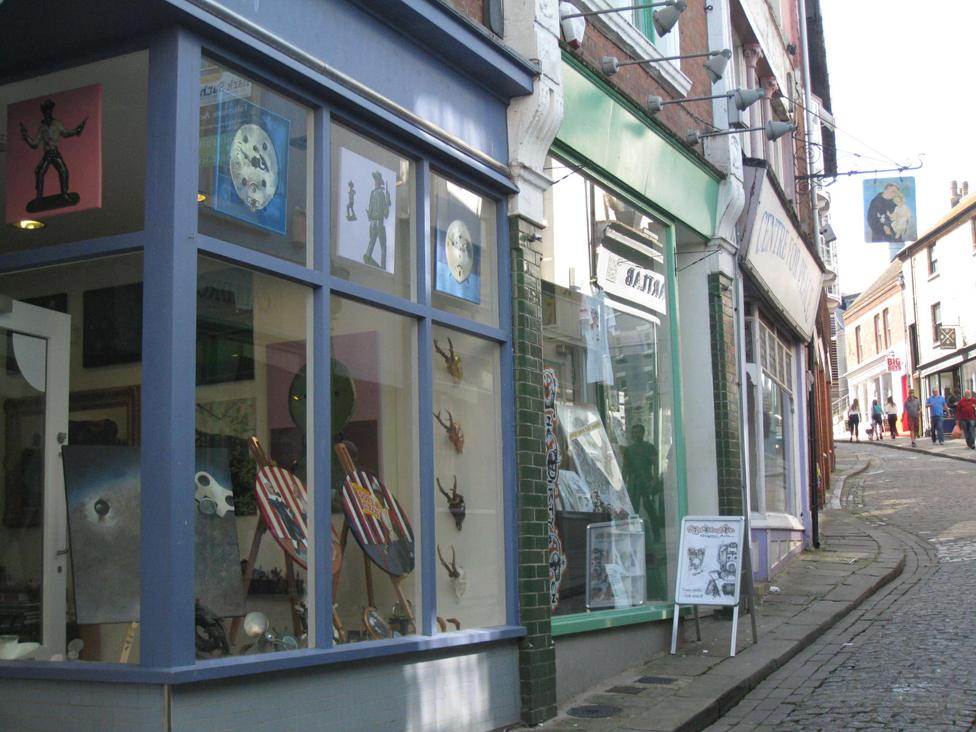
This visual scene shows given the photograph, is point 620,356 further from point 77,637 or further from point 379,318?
point 77,637

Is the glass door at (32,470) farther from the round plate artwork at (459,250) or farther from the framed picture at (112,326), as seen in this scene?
the round plate artwork at (459,250)

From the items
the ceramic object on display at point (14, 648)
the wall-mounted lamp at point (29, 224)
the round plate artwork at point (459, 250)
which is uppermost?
the round plate artwork at point (459, 250)

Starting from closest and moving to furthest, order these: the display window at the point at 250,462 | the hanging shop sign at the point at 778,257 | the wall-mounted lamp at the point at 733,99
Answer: the display window at the point at 250,462
the wall-mounted lamp at the point at 733,99
the hanging shop sign at the point at 778,257

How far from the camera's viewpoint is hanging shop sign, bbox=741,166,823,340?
12609 mm

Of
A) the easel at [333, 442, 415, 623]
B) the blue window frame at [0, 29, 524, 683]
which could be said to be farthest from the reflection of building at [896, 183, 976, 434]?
the blue window frame at [0, 29, 524, 683]

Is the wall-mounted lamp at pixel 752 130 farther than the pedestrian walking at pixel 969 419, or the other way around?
the pedestrian walking at pixel 969 419

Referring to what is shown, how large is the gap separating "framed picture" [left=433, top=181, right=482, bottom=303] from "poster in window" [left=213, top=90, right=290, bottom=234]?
5.14 feet

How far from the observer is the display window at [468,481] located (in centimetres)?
739

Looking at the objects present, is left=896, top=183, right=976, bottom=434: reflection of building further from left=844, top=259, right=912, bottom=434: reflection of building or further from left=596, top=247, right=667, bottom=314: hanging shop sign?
left=596, top=247, right=667, bottom=314: hanging shop sign

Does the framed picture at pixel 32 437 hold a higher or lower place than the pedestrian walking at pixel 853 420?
lower

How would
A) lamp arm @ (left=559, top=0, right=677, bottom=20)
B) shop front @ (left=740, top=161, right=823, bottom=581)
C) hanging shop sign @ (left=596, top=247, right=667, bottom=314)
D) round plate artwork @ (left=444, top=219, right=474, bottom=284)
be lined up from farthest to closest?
1. shop front @ (left=740, top=161, right=823, bottom=581)
2. hanging shop sign @ (left=596, top=247, right=667, bottom=314)
3. lamp arm @ (left=559, top=0, right=677, bottom=20)
4. round plate artwork @ (left=444, top=219, right=474, bottom=284)

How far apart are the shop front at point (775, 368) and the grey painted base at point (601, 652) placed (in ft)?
12.3

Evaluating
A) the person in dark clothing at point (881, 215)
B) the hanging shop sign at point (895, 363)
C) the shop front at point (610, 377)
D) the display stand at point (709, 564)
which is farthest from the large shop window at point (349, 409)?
the hanging shop sign at point (895, 363)

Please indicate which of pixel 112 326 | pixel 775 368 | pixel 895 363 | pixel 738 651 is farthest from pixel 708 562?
pixel 895 363
